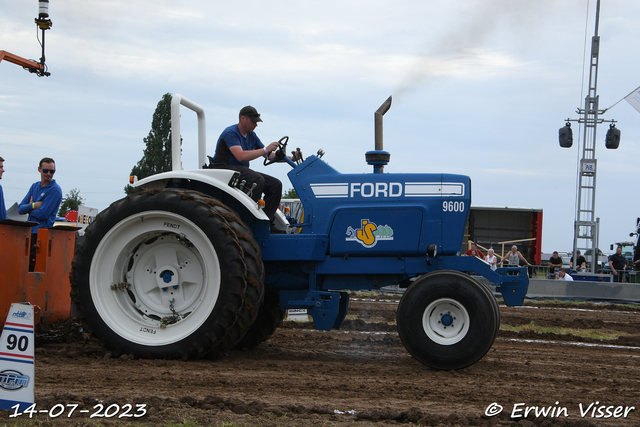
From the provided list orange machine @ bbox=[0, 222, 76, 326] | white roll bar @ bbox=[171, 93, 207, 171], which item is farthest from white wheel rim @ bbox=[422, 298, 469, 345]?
orange machine @ bbox=[0, 222, 76, 326]

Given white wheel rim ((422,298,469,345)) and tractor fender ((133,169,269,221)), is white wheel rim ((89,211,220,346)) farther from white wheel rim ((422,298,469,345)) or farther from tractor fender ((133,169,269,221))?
white wheel rim ((422,298,469,345))

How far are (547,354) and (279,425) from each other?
3.99 metres

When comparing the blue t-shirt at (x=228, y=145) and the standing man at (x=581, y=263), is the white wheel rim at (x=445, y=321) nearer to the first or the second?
the blue t-shirt at (x=228, y=145)

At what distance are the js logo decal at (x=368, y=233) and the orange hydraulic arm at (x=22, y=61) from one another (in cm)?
787

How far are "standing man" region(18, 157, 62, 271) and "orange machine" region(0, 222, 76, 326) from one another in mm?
347

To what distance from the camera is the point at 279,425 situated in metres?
3.30

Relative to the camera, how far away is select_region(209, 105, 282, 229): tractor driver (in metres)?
5.79

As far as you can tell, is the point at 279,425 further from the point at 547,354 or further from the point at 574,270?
the point at 574,270

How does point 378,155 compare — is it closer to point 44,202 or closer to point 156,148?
point 44,202

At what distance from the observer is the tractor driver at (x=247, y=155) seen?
5.79 m

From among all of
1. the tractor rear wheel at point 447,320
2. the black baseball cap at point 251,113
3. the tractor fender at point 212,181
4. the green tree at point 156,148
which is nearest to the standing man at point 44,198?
the tractor fender at point 212,181

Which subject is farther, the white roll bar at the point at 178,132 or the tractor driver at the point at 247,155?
the white roll bar at the point at 178,132

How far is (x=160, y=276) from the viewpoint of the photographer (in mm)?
5602

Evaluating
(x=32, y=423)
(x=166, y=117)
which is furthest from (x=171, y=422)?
(x=166, y=117)
